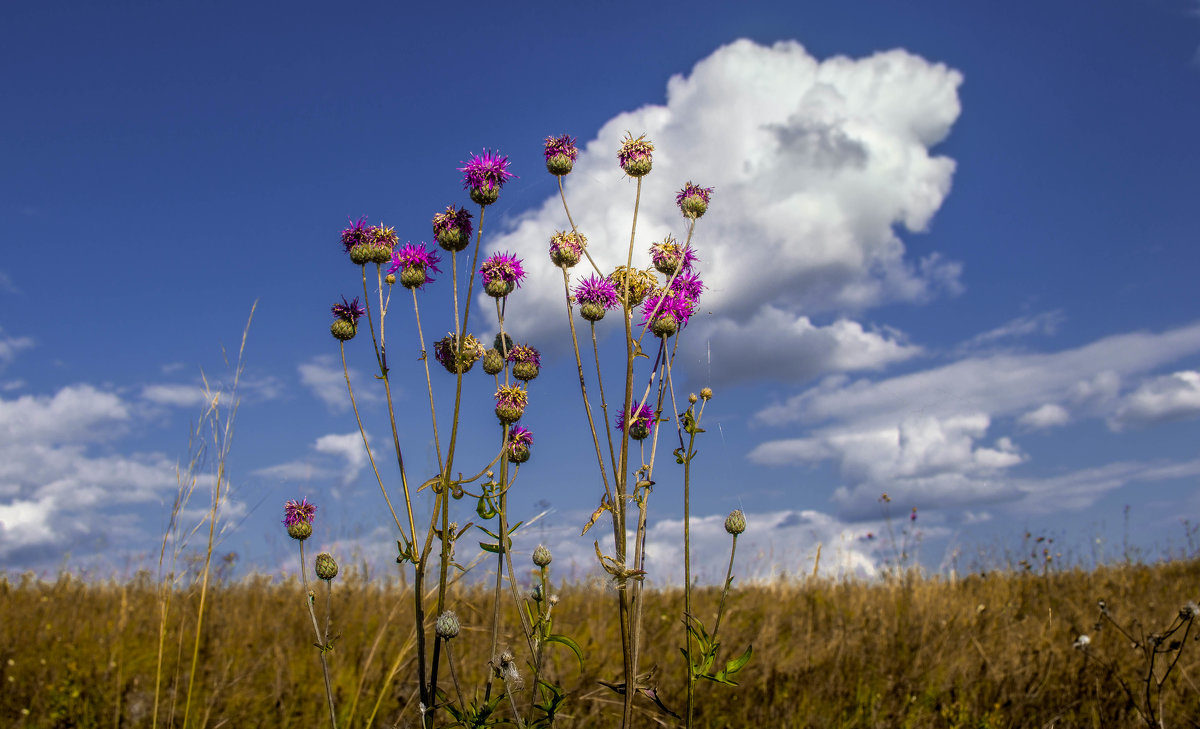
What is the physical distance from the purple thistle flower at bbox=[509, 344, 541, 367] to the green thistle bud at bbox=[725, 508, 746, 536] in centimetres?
78

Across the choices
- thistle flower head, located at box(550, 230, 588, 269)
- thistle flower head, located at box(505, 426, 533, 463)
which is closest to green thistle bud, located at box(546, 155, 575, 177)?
thistle flower head, located at box(550, 230, 588, 269)

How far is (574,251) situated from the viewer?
8.18 feet

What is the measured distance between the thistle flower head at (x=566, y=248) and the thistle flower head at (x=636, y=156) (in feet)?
0.98

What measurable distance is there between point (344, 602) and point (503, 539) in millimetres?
4751

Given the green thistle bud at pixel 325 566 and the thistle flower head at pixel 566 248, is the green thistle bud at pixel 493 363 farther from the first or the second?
the green thistle bud at pixel 325 566

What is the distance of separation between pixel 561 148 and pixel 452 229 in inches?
18.1

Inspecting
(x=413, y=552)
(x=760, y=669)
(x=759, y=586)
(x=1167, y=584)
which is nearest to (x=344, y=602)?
(x=760, y=669)

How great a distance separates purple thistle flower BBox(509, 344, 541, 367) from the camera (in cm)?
255

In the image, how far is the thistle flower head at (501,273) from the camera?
8.39 feet

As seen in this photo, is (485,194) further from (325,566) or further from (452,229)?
(325,566)

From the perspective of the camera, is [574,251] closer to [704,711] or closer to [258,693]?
[704,711]

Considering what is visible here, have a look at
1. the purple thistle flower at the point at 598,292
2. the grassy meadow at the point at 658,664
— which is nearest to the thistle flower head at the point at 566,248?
the purple thistle flower at the point at 598,292

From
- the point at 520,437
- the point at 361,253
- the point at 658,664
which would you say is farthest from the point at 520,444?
the point at 658,664

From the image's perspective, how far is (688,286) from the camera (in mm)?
2559
